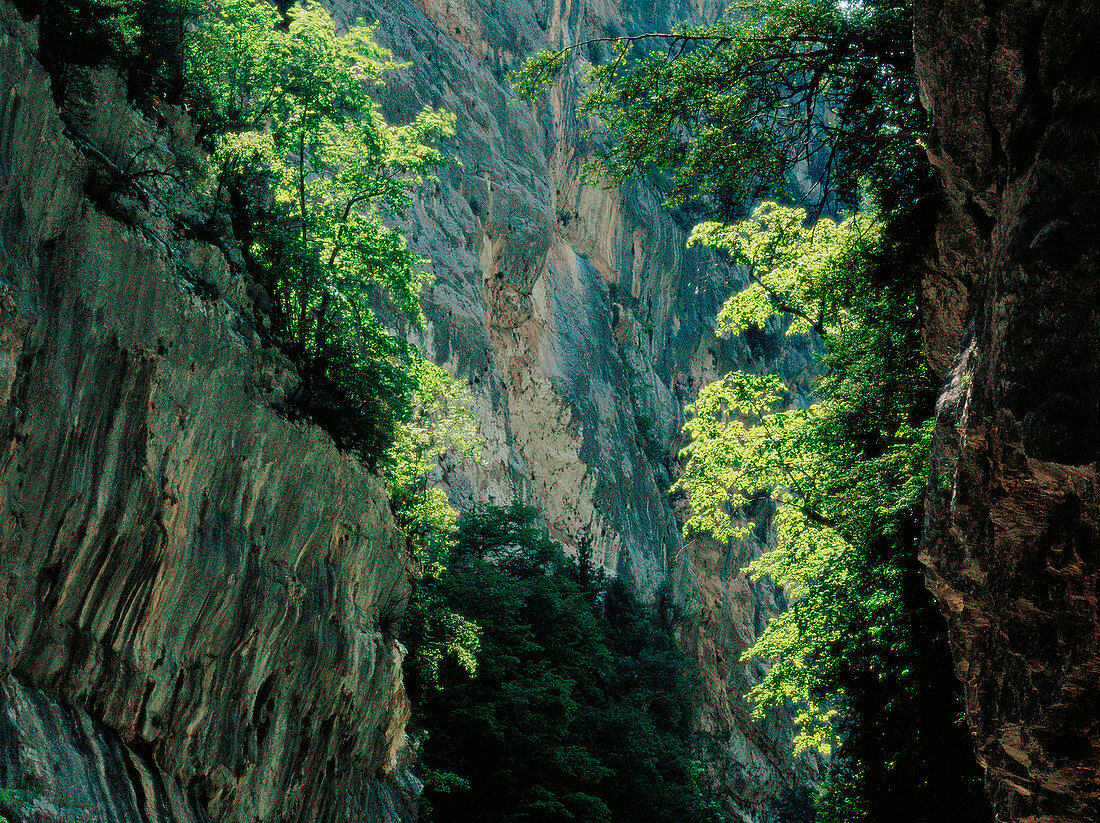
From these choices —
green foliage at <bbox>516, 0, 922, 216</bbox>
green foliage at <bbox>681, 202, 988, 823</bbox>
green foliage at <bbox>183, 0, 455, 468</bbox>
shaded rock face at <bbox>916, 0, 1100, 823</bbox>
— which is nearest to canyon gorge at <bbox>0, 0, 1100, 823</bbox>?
shaded rock face at <bbox>916, 0, 1100, 823</bbox>

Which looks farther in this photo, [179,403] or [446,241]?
[446,241]

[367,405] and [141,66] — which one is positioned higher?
[141,66]

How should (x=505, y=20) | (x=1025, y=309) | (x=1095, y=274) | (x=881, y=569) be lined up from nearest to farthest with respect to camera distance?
(x=1095, y=274) < (x=1025, y=309) < (x=881, y=569) < (x=505, y=20)

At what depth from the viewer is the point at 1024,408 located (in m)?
7.03

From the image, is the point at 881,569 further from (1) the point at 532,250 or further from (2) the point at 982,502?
(1) the point at 532,250

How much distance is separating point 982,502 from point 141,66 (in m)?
13.8

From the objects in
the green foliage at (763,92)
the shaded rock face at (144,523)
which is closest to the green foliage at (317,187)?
the shaded rock face at (144,523)

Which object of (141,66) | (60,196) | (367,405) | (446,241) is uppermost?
(446,241)

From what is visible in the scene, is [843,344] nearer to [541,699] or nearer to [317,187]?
[317,187]

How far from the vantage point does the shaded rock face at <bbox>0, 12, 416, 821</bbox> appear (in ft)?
28.0

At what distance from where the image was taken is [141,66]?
13.8 m

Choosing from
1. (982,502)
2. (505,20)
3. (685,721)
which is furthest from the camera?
(505,20)

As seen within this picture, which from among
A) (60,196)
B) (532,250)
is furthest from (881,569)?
(532,250)

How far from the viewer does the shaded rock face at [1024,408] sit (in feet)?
21.6
